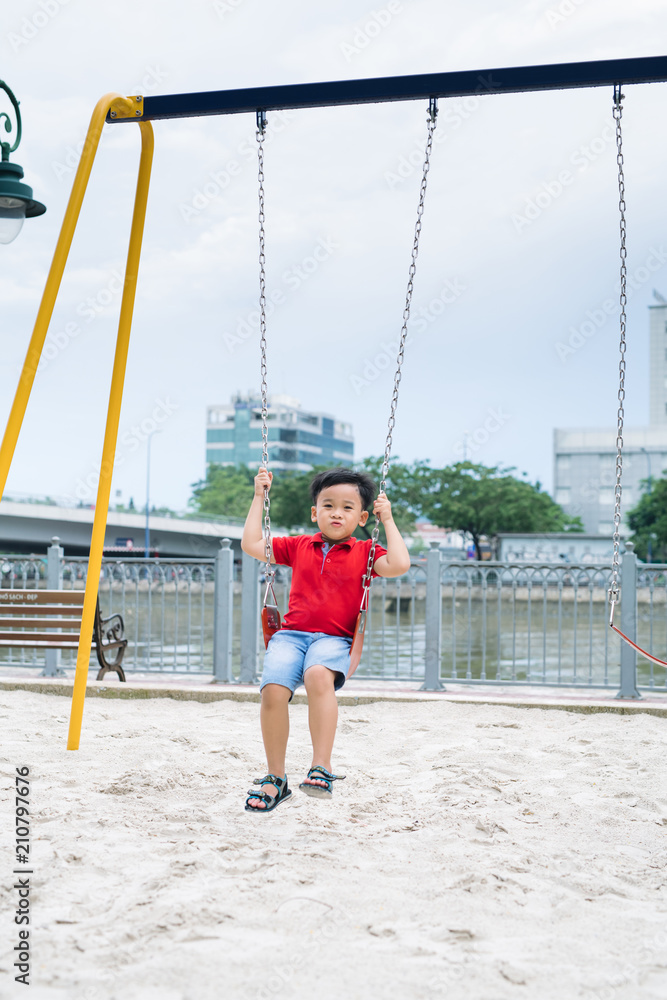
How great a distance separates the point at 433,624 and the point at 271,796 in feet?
14.3

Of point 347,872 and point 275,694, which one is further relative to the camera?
point 275,694

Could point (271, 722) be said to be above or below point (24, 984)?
above

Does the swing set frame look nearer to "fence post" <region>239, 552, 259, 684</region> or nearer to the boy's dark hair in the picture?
the boy's dark hair

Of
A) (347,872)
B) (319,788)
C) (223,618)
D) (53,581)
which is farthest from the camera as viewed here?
(53,581)

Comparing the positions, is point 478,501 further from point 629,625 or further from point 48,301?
point 48,301

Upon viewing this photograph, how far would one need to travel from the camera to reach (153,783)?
4168 millimetres

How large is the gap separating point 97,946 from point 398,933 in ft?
2.61

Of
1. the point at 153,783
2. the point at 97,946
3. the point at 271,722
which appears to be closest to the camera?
the point at 97,946

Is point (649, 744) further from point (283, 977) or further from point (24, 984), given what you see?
point (24, 984)

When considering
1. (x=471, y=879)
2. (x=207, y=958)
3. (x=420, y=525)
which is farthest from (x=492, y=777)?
(x=420, y=525)

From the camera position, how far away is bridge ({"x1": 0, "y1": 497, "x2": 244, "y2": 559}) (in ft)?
121

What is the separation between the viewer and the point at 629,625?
7602 millimetres

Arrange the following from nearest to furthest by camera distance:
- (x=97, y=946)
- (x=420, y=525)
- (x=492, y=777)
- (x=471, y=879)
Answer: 1. (x=97, y=946)
2. (x=471, y=879)
3. (x=492, y=777)
4. (x=420, y=525)

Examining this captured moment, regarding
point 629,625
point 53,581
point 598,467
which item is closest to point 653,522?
point 598,467
